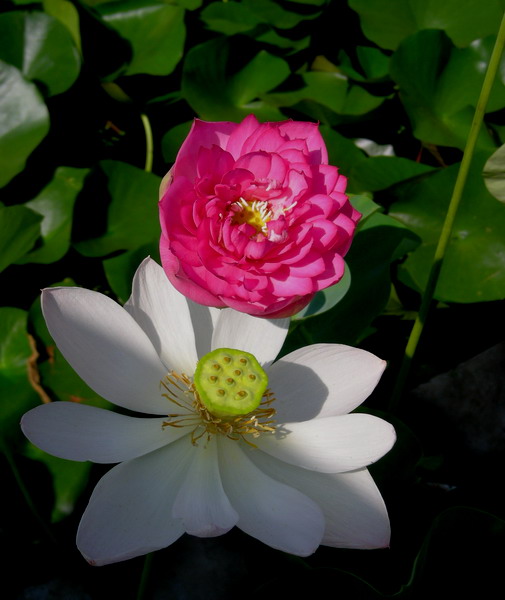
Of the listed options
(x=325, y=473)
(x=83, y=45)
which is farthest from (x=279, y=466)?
(x=83, y=45)

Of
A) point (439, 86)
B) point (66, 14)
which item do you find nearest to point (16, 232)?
point (66, 14)

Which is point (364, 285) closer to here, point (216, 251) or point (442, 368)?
point (442, 368)

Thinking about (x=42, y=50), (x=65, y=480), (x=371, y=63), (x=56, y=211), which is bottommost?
(x=65, y=480)

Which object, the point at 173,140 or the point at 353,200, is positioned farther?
the point at 173,140

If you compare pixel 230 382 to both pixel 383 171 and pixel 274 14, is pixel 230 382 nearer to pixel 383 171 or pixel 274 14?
pixel 383 171

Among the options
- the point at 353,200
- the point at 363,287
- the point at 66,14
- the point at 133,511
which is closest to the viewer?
the point at 133,511

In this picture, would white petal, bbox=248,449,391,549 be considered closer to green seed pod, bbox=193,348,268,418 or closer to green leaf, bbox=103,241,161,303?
green seed pod, bbox=193,348,268,418
